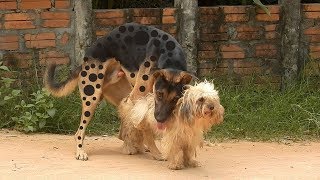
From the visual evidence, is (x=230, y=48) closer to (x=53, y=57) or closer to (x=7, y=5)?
(x=53, y=57)

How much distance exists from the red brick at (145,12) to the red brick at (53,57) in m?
1.01

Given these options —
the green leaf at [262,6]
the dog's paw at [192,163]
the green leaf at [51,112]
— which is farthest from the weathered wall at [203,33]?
the dog's paw at [192,163]

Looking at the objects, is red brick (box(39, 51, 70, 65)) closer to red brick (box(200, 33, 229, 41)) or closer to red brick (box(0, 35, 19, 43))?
red brick (box(0, 35, 19, 43))

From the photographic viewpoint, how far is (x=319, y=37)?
841 cm

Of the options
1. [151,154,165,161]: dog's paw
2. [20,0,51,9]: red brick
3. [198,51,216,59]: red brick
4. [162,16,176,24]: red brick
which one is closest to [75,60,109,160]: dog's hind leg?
Result: [151,154,165,161]: dog's paw

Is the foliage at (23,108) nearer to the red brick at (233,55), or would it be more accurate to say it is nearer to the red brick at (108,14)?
the red brick at (108,14)

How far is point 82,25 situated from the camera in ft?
25.7

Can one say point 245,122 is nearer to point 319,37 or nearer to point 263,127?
point 263,127

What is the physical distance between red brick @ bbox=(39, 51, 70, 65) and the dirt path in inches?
47.7

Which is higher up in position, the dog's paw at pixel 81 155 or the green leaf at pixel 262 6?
the green leaf at pixel 262 6

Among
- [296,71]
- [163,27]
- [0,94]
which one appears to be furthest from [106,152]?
[296,71]

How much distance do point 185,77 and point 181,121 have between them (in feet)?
1.23

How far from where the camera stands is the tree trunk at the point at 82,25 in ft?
25.6

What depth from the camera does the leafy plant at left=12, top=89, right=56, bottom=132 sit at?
7129 millimetres
